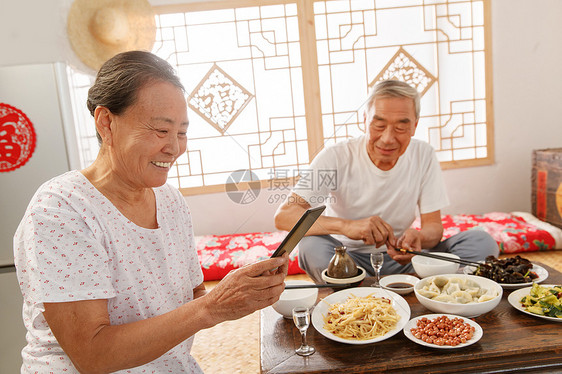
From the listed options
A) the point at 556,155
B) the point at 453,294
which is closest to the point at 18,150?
the point at 453,294

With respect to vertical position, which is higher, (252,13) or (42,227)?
(252,13)

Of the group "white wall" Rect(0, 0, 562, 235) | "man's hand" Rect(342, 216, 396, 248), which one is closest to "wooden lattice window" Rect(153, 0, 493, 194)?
"white wall" Rect(0, 0, 562, 235)

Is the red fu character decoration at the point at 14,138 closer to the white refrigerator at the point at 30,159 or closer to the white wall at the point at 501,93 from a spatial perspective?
the white refrigerator at the point at 30,159

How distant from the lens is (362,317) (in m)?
1.25

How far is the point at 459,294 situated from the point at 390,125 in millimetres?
948

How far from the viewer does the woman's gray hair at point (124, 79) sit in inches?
39.6

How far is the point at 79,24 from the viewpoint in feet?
11.6

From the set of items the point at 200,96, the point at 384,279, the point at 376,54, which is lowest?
the point at 384,279

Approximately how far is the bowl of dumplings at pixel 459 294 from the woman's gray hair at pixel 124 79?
1.00 meters

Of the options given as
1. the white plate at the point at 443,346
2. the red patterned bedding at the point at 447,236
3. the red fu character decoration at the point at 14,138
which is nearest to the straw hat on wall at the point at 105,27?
the red fu character decoration at the point at 14,138

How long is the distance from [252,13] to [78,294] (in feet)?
11.3

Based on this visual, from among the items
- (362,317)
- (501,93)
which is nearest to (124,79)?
(362,317)

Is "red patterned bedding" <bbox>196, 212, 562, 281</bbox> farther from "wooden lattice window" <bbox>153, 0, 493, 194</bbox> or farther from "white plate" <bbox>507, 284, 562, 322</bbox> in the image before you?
"white plate" <bbox>507, 284, 562, 322</bbox>

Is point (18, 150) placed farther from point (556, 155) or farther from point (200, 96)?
point (556, 155)
